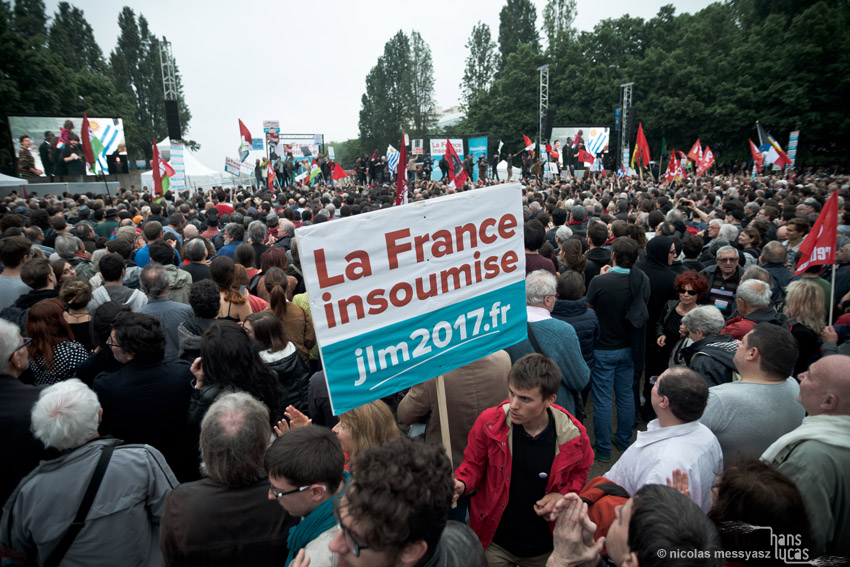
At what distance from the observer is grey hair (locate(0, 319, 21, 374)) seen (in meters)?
2.84

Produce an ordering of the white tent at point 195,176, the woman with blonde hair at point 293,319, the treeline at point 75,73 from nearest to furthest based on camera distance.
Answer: the woman with blonde hair at point 293,319
the white tent at point 195,176
the treeline at point 75,73

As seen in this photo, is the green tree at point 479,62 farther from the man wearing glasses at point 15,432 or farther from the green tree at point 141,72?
the man wearing glasses at point 15,432

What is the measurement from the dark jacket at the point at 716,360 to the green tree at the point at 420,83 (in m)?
58.1

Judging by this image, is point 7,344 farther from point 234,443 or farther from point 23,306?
point 23,306

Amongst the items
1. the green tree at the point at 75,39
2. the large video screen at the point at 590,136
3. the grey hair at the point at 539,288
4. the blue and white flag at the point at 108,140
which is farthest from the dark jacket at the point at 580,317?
the green tree at the point at 75,39

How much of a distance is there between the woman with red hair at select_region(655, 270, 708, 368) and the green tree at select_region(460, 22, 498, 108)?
185ft

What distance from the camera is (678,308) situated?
472 cm

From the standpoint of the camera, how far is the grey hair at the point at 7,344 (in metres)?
2.84

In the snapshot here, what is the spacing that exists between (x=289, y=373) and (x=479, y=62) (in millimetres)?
60711

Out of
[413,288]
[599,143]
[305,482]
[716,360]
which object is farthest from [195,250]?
[599,143]

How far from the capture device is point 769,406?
273 cm

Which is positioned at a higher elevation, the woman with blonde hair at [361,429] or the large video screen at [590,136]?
the large video screen at [590,136]

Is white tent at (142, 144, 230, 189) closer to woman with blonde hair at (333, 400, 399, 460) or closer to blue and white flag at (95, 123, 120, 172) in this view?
blue and white flag at (95, 123, 120, 172)

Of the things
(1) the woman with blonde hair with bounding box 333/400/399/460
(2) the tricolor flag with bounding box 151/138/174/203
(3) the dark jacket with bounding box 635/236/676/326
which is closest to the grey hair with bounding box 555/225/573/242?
(3) the dark jacket with bounding box 635/236/676/326
